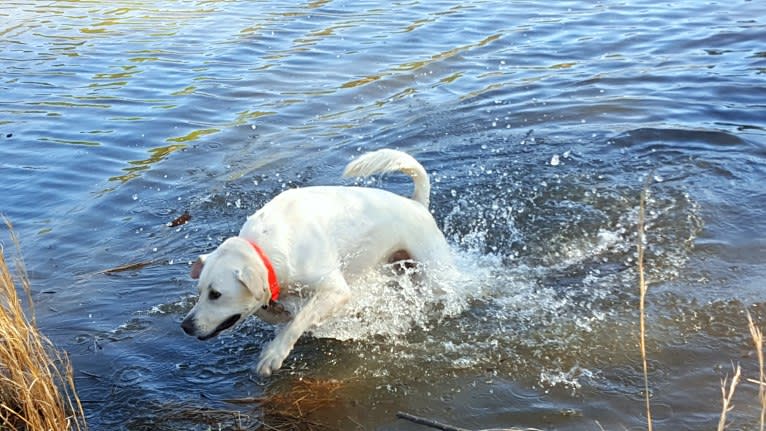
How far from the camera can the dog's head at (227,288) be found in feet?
15.4

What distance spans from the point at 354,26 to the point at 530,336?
969 centimetres

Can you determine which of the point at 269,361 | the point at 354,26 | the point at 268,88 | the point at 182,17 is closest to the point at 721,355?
the point at 269,361

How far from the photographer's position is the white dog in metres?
4.73

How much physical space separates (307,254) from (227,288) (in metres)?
A: 0.58

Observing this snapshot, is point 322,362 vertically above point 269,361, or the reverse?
point 269,361

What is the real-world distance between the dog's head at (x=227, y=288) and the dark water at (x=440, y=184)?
479 mm

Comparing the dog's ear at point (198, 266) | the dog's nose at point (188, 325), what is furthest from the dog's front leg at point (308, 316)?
the dog's ear at point (198, 266)

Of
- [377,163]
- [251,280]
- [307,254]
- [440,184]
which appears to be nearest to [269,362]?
[251,280]

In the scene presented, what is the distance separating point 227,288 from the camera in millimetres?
4672

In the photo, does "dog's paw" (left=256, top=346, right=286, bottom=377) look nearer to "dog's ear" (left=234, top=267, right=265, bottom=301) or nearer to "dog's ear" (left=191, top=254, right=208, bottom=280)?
"dog's ear" (left=234, top=267, right=265, bottom=301)

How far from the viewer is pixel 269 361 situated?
4.77m

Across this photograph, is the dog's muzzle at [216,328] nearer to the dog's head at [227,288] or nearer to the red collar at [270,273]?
the dog's head at [227,288]

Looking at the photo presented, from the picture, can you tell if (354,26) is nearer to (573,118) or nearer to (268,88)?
(268,88)

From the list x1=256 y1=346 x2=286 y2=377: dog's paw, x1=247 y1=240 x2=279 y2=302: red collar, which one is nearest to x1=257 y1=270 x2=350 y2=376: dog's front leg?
x1=256 y1=346 x2=286 y2=377: dog's paw
